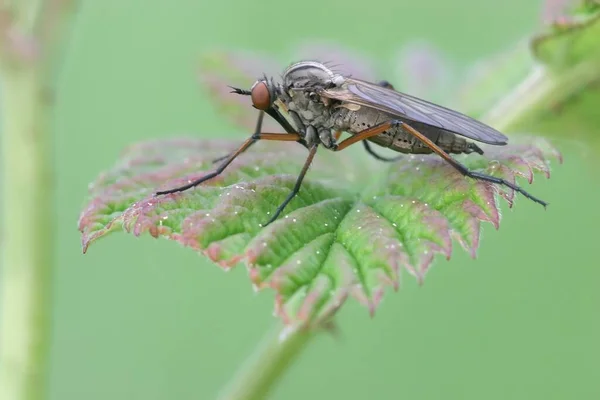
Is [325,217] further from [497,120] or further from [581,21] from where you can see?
[581,21]

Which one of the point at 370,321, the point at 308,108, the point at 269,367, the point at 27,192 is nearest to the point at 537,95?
the point at 308,108

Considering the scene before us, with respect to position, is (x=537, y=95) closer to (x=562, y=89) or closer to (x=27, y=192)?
(x=562, y=89)

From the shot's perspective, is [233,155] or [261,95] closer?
[233,155]

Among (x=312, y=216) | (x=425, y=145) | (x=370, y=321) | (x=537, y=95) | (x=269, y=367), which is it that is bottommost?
(x=370, y=321)

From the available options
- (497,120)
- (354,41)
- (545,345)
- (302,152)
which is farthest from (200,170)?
(354,41)

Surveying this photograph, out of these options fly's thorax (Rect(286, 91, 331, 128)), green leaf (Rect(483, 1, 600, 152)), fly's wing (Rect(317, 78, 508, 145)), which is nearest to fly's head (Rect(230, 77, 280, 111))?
fly's thorax (Rect(286, 91, 331, 128))

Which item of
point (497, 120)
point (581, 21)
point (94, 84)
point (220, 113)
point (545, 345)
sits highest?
point (581, 21)
